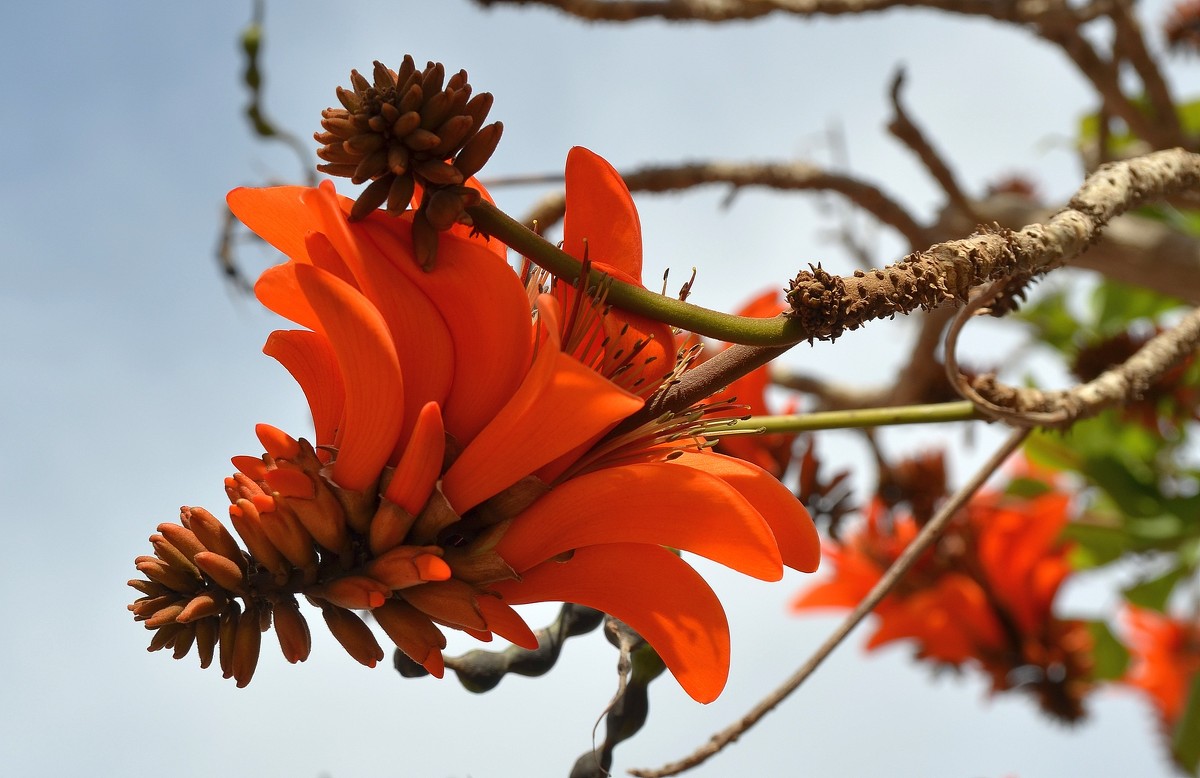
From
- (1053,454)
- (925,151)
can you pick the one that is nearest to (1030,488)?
(1053,454)

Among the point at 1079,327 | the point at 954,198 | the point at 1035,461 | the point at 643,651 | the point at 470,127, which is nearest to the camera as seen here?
the point at 470,127

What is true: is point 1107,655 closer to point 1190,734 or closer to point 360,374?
point 1190,734

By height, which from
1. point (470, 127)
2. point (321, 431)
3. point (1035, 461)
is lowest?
point (321, 431)

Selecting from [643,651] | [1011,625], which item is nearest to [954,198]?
[1011,625]

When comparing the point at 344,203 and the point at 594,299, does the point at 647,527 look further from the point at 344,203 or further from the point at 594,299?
the point at 344,203

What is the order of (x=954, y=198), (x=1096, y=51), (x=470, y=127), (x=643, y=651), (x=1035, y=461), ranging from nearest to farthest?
1. (x=470, y=127)
2. (x=643, y=651)
3. (x=954, y=198)
4. (x=1096, y=51)
5. (x=1035, y=461)

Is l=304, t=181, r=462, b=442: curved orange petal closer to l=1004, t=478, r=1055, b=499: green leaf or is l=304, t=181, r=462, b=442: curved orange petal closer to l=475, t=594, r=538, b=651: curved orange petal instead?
l=475, t=594, r=538, b=651: curved orange petal

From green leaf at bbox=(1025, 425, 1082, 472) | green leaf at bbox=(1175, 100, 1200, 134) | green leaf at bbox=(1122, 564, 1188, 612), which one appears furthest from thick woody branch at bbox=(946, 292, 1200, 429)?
green leaf at bbox=(1175, 100, 1200, 134)
